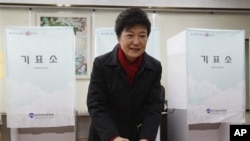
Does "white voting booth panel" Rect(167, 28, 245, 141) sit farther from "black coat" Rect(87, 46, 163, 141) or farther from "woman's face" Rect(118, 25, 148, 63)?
"woman's face" Rect(118, 25, 148, 63)

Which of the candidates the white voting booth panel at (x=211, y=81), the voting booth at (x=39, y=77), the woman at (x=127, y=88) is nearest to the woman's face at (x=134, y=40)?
the woman at (x=127, y=88)

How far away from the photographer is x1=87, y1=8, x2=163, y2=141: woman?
1189 millimetres

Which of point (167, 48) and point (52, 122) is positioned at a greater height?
point (167, 48)

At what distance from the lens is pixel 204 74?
3084 mm

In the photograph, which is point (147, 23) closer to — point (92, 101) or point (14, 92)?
point (92, 101)

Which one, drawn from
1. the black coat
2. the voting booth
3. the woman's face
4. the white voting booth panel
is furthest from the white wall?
the woman's face

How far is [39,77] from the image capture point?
277cm

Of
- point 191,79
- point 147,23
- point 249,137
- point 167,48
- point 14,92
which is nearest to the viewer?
point 249,137

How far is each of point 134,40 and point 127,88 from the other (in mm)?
214

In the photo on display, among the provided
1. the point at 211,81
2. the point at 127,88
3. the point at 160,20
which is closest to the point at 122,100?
the point at 127,88

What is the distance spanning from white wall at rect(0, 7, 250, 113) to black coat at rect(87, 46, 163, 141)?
266cm

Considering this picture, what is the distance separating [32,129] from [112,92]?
78.0 inches

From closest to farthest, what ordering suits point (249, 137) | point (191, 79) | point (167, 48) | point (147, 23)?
1. point (249, 137)
2. point (147, 23)
3. point (191, 79)
4. point (167, 48)

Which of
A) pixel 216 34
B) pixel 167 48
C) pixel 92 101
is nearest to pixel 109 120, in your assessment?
pixel 92 101
